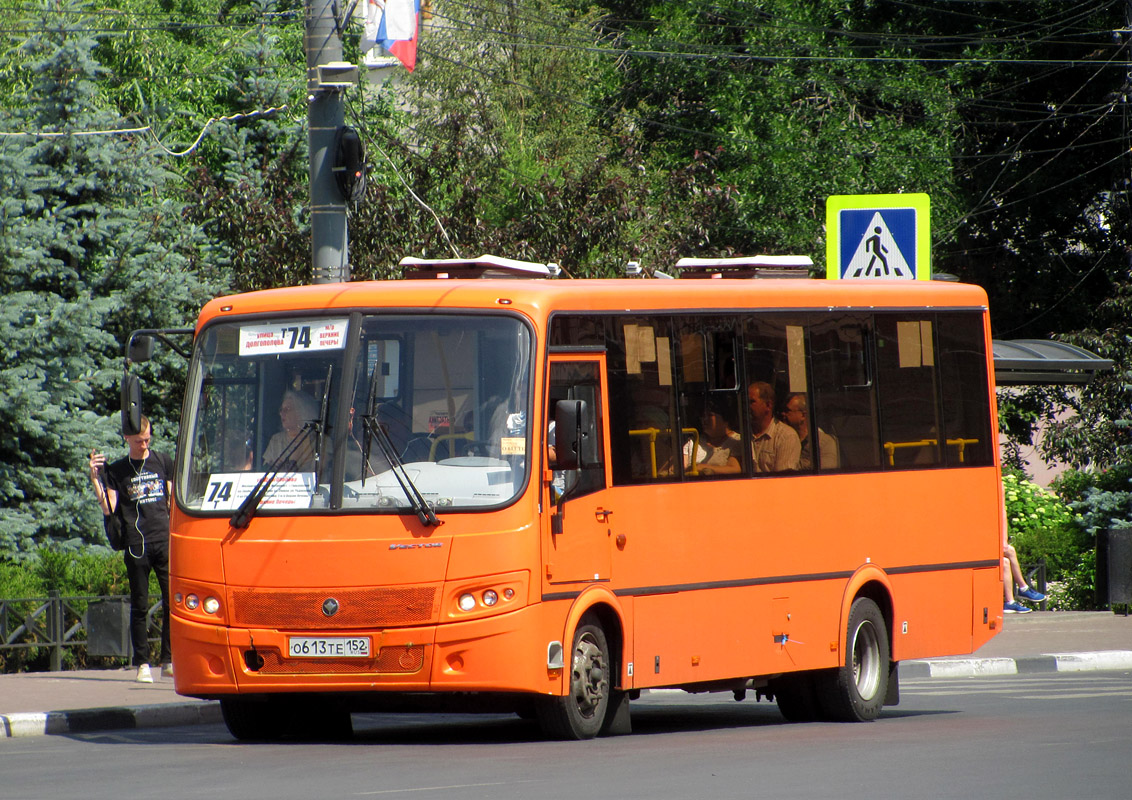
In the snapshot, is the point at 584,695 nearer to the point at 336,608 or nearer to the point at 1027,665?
the point at 336,608

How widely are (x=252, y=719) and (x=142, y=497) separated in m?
3.85

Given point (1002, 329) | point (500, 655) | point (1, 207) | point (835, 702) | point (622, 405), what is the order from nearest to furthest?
point (500, 655), point (622, 405), point (835, 702), point (1, 207), point (1002, 329)

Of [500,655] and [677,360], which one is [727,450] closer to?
[677,360]

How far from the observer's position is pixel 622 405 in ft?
38.6

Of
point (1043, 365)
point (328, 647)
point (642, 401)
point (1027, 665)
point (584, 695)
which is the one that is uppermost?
point (1043, 365)

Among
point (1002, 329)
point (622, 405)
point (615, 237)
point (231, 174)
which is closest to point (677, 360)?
point (622, 405)

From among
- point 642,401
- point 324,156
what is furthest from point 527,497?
point 324,156

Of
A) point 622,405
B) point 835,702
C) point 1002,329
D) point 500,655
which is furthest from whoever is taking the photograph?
point 1002,329

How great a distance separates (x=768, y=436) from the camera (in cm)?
1277

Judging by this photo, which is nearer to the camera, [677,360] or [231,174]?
[677,360]

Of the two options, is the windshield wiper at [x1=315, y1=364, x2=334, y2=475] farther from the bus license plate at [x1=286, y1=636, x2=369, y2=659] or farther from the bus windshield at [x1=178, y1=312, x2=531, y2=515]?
the bus license plate at [x1=286, y1=636, x2=369, y2=659]

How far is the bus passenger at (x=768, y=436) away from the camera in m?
12.7

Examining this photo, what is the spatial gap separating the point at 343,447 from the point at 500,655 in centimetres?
151

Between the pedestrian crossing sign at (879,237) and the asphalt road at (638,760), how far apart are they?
14.2 feet
